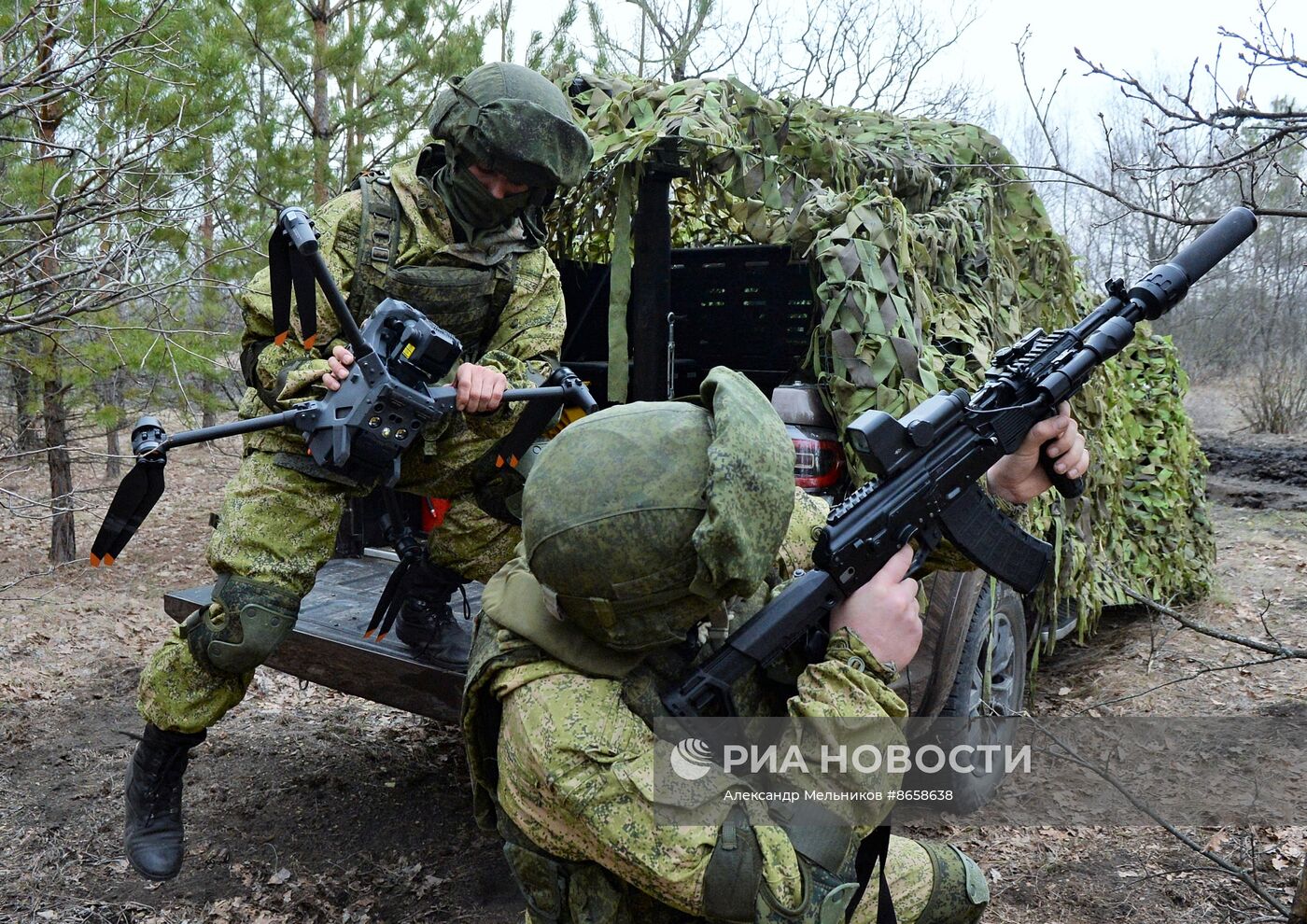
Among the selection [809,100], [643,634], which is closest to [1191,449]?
[809,100]

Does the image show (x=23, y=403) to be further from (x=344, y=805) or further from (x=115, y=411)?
(x=344, y=805)

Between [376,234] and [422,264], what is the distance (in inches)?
6.0

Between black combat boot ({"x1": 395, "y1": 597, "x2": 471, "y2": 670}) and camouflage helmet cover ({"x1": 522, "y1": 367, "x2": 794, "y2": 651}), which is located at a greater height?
camouflage helmet cover ({"x1": 522, "y1": 367, "x2": 794, "y2": 651})

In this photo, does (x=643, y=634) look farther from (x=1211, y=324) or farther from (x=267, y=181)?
(x=1211, y=324)

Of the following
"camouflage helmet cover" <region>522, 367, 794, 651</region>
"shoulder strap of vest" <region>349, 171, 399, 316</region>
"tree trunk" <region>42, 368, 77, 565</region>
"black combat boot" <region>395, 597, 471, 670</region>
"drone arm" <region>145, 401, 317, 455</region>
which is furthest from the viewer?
"tree trunk" <region>42, 368, 77, 565</region>

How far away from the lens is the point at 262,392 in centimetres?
306

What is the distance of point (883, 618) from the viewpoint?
1.89 m

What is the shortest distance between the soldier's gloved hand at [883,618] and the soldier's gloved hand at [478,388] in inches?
51.4

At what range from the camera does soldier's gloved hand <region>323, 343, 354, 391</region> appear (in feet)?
9.11

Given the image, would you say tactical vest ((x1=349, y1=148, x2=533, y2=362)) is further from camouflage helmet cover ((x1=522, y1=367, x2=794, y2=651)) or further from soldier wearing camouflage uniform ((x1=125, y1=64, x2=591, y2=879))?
camouflage helmet cover ((x1=522, y1=367, x2=794, y2=651))

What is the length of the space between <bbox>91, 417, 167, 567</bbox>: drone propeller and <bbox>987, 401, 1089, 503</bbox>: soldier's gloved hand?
1973 mm

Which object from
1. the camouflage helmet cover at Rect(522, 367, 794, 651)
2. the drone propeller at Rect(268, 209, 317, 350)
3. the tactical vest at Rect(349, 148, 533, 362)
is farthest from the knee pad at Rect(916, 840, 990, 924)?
the tactical vest at Rect(349, 148, 533, 362)

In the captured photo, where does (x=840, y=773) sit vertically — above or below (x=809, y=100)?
below

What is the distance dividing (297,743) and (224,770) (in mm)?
364
